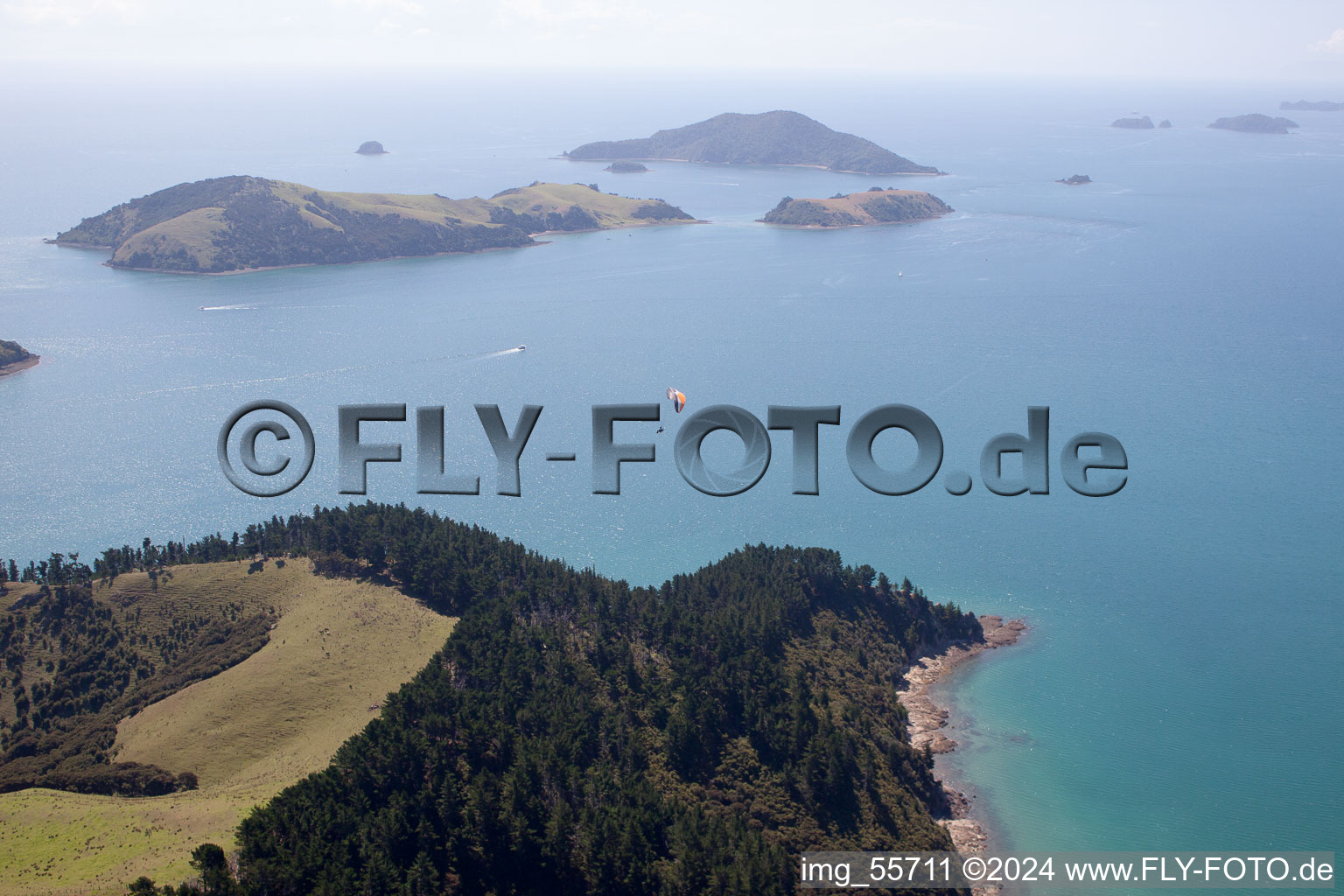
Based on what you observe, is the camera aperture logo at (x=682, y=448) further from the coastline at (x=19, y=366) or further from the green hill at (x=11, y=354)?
the green hill at (x=11, y=354)

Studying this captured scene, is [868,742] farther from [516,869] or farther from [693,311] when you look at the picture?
[693,311]

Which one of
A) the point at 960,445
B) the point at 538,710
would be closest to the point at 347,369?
the point at 960,445

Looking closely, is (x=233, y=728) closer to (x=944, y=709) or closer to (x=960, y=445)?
(x=944, y=709)

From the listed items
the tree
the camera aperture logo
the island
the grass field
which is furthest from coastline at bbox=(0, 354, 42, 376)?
the tree

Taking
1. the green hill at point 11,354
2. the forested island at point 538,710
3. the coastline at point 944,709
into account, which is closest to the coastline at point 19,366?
the green hill at point 11,354

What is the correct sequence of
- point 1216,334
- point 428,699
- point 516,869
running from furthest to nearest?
point 1216,334
point 428,699
point 516,869

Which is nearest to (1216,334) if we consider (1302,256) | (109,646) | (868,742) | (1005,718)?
(1302,256)

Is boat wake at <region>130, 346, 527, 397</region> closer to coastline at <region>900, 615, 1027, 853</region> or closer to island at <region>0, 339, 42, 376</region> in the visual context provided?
island at <region>0, 339, 42, 376</region>
